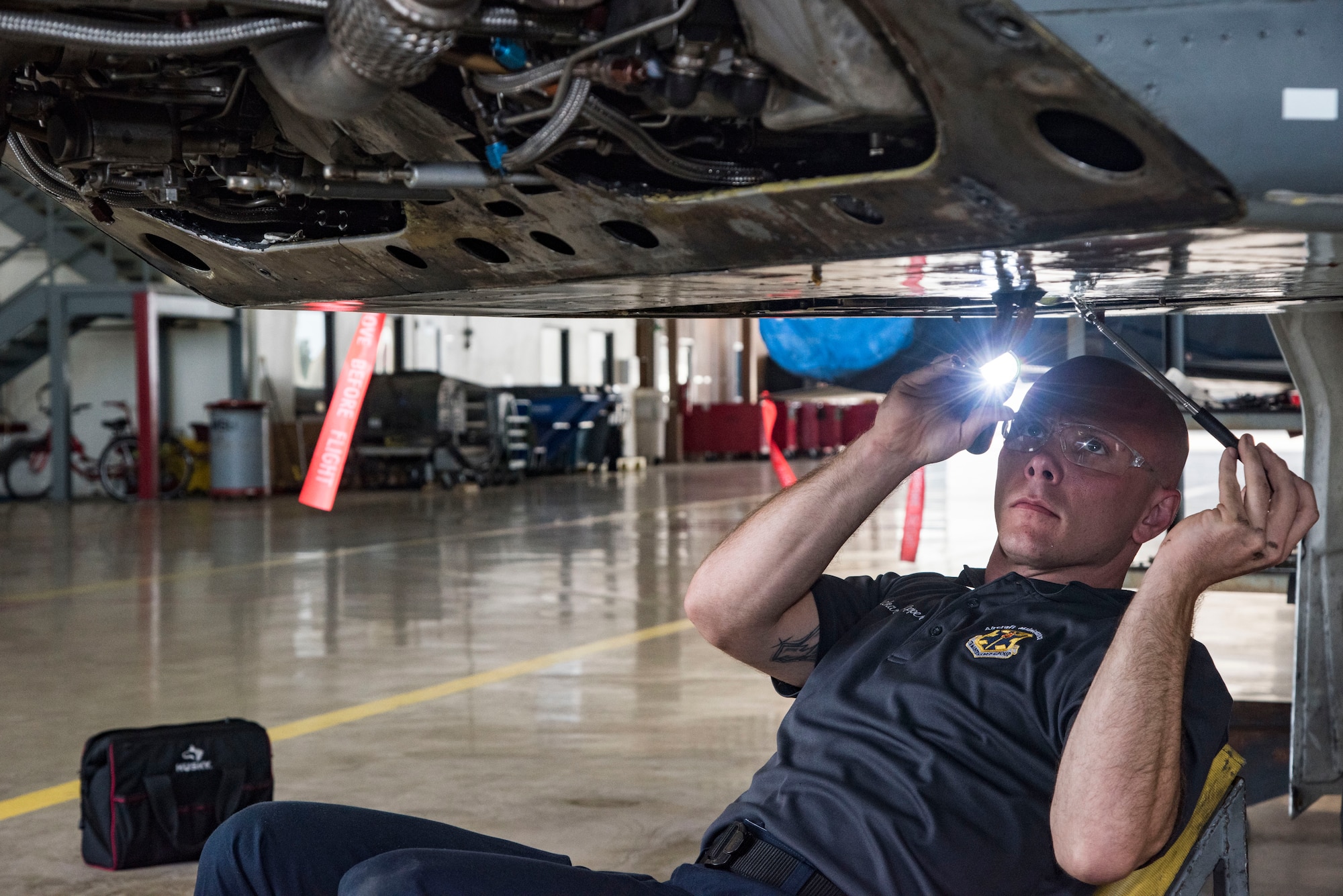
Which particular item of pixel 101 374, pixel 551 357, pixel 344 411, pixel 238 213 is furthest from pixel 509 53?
pixel 551 357

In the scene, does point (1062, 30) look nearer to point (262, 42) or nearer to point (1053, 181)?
point (1053, 181)

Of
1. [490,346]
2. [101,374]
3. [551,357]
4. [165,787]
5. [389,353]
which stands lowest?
[165,787]

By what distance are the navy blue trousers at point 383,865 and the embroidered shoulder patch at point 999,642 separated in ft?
1.35

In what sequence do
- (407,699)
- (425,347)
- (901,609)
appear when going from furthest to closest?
1. (425,347)
2. (407,699)
3. (901,609)

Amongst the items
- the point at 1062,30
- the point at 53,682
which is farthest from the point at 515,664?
the point at 1062,30

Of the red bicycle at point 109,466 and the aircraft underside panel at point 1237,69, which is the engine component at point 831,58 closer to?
the aircraft underside panel at point 1237,69

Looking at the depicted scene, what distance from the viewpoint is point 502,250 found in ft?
5.98

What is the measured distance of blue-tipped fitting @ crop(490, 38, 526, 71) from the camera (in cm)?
136

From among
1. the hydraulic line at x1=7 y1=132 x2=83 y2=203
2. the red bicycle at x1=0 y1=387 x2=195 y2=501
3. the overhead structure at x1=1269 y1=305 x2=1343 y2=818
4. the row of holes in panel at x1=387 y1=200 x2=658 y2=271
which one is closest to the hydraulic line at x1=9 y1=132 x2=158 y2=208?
the hydraulic line at x1=7 y1=132 x2=83 y2=203

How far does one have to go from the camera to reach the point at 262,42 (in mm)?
1351

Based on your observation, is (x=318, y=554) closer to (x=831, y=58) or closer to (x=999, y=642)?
(x=999, y=642)

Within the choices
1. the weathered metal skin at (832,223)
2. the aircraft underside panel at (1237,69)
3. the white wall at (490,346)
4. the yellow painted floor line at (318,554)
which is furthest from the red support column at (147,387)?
the aircraft underside panel at (1237,69)

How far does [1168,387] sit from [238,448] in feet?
45.7

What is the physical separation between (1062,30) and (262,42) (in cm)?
77
